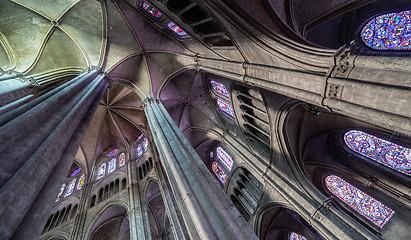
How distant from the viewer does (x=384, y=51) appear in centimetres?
725

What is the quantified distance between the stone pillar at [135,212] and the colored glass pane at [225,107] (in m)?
6.94

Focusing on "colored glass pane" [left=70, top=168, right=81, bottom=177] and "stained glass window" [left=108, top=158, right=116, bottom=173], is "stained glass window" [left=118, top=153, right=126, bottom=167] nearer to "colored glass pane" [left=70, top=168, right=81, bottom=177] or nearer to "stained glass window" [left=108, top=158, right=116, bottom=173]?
"stained glass window" [left=108, top=158, right=116, bottom=173]

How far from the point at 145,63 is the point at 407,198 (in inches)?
517

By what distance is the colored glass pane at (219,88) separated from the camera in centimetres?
1094

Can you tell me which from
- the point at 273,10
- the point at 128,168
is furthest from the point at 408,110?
the point at 128,168

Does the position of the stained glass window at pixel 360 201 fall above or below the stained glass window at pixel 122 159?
below

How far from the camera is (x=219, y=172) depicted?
43.9 feet

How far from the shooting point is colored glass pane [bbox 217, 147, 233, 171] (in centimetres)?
1224

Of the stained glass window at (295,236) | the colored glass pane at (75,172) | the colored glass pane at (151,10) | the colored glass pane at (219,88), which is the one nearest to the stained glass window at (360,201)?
the stained glass window at (295,236)

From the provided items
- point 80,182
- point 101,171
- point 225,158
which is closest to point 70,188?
point 80,182

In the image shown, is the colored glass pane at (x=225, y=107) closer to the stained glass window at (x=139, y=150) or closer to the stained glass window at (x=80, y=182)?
the stained glass window at (x=139, y=150)

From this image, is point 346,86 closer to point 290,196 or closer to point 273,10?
point 273,10

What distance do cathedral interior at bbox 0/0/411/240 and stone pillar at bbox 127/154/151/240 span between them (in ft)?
0.25

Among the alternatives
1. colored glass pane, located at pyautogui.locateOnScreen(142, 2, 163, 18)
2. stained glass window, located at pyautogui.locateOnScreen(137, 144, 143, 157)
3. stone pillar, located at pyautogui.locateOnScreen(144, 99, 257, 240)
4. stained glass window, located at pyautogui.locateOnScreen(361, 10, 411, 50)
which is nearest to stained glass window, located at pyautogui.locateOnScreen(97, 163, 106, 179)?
stained glass window, located at pyautogui.locateOnScreen(137, 144, 143, 157)
